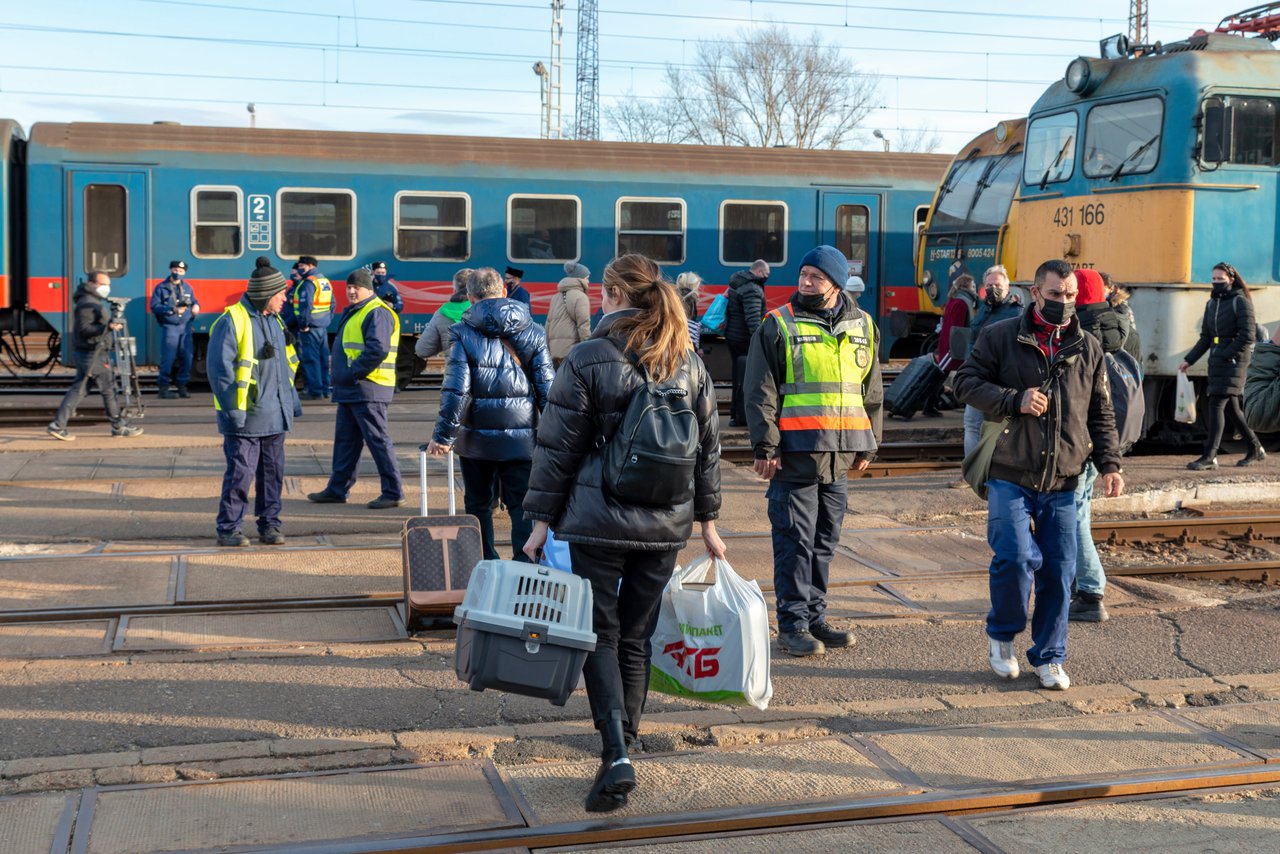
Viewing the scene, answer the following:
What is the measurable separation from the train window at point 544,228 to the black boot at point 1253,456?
30.9 ft

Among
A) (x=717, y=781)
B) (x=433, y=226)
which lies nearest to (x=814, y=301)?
(x=717, y=781)

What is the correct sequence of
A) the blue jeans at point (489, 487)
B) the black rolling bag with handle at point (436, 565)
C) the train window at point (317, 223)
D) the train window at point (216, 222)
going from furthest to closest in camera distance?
the train window at point (317, 223)
the train window at point (216, 222)
the blue jeans at point (489, 487)
the black rolling bag with handle at point (436, 565)

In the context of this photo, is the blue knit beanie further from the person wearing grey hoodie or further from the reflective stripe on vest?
the reflective stripe on vest

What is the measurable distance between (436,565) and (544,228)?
12520mm

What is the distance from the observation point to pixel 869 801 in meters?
4.62

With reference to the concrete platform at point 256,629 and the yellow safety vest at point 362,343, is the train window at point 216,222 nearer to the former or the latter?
the yellow safety vest at point 362,343

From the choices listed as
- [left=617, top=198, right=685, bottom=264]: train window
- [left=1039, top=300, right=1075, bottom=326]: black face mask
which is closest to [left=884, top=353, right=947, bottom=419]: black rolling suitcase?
[left=617, top=198, right=685, bottom=264]: train window

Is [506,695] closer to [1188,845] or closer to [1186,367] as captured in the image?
[1188,845]

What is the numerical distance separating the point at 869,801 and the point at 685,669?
32.5 inches

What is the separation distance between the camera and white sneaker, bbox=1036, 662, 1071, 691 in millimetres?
5914

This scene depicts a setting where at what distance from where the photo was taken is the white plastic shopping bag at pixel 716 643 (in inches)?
197

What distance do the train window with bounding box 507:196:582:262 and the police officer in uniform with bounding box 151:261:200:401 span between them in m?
4.28

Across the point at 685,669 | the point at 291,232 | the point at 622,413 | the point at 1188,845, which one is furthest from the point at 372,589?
the point at 291,232

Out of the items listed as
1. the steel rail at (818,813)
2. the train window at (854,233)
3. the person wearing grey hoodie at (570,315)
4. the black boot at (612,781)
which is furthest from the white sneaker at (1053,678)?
the train window at (854,233)
